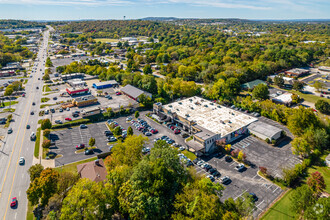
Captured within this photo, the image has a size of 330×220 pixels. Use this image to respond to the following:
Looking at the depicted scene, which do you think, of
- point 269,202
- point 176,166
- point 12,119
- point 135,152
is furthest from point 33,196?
point 12,119

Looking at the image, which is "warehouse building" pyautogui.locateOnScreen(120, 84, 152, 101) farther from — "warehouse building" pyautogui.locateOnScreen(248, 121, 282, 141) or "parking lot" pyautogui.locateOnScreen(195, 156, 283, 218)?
"parking lot" pyautogui.locateOnScreen(195, 156, 283, 218)

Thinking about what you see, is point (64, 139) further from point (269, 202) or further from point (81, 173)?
point (269, 202)

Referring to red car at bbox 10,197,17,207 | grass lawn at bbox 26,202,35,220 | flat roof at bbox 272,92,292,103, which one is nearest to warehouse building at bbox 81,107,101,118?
red car at bbox 10,197,17,207

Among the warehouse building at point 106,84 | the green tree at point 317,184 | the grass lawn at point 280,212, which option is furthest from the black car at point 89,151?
the warehouse building at point 106,84

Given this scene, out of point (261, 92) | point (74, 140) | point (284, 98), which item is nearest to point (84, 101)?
point (74, 140)

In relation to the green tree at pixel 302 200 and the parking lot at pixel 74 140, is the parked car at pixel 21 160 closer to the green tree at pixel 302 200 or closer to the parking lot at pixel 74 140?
the parking lot at pixel 74 140

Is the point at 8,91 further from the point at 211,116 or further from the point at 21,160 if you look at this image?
the point at 211,116
